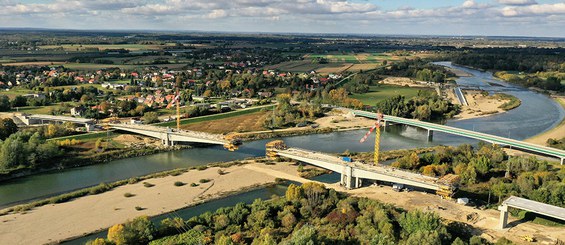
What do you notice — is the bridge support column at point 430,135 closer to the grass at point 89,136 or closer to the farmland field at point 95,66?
the grass at point 89,136

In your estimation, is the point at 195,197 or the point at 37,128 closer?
the point at 195,197

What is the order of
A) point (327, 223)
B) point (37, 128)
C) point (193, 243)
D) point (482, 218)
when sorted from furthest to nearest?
point (37, 128) → point (482, 218) → point (327, 223) → point (193, 243)

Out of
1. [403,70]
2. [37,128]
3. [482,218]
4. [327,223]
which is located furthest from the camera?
[403,70]

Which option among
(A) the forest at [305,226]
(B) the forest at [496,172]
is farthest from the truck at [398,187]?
(A) the forest at [305,226]

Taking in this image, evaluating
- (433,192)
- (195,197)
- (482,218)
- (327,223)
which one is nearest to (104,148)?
(195,197)

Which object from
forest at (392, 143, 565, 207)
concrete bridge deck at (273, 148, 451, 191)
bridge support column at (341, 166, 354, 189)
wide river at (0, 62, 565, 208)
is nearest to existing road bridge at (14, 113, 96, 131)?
wide river at (0, 62, 565, 208)

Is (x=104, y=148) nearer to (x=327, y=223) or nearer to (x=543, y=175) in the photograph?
(x=327, y=223)

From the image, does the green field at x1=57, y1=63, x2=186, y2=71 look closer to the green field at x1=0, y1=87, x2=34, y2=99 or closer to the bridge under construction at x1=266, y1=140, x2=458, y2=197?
the green field at x1=0, y1=87, x2=34, y2=99

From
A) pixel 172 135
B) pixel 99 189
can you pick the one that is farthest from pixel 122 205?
pixel 172 135
